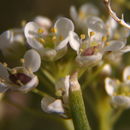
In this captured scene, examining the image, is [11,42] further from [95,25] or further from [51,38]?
[95,25]

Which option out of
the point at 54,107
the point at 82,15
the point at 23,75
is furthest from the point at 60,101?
the point at 82,15

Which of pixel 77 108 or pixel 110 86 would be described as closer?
pixel 77 108

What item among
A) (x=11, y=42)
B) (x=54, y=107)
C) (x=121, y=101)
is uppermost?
(x=11, y=42)

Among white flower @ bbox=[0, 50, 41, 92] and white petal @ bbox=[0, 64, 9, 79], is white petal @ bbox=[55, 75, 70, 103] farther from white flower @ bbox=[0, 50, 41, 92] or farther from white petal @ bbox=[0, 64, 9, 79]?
white petal @ bbox=[0, 64, 9, 79]

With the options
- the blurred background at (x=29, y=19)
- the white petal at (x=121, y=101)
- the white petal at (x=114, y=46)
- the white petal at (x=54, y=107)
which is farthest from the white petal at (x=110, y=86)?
the blurred background at (x=29, y=19)

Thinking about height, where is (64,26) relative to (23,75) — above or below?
above

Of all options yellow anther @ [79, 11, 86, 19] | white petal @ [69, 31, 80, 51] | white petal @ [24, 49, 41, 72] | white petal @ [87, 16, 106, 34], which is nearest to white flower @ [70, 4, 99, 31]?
yellow anther @ [79, 11, 86, 19]

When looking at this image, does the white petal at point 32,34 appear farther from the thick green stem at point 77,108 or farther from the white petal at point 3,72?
the thick green stem at point 77,108
